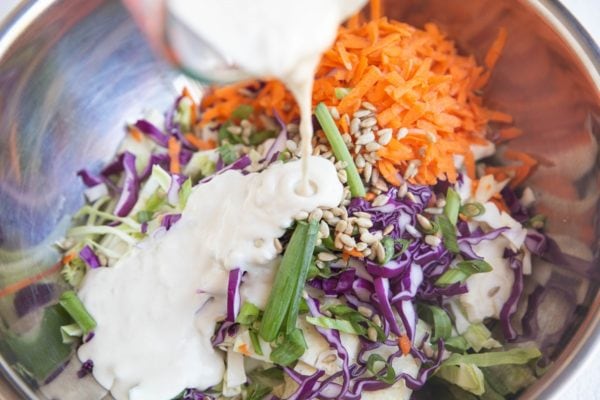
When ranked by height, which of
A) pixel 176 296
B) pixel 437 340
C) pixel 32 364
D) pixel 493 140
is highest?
pixel 493 140

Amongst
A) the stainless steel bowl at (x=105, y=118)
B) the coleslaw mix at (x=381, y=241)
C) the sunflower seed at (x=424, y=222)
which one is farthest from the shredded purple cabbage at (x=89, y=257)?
the sunflower seed at (x=424, y=222)

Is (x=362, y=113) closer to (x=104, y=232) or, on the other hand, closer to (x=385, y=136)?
(x=385, y=136)

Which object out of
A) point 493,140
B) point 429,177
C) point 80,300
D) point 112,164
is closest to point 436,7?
point 493,140

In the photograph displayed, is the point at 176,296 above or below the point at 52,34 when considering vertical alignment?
below

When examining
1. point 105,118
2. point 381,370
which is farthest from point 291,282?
point 105,118

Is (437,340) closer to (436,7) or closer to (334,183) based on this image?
(334,183)

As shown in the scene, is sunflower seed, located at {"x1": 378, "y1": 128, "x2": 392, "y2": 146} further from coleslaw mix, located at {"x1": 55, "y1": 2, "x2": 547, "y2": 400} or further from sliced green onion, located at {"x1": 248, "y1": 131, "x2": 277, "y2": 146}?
sliced green onion, located at {"x1": 248, "y1": 131, "x2": 277, "y2": 146}

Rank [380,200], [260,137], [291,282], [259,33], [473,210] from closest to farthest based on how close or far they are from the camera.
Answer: [259,33] → [291,282] → [380,200] → [473,210] → [260,137]
